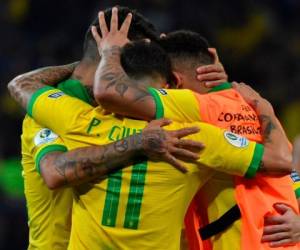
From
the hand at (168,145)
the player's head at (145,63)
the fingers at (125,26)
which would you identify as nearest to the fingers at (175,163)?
the hand at (168,145)

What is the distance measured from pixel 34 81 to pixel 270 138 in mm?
1122

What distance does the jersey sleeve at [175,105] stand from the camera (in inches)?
139

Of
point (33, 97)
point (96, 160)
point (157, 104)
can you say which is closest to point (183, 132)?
point (157, 104)

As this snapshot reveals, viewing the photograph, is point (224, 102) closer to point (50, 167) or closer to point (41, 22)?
point (50, 167)

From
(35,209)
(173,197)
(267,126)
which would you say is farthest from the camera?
(35,209)

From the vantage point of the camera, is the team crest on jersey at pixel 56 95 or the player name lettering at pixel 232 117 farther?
the team crest on jersey at pixel 56 95

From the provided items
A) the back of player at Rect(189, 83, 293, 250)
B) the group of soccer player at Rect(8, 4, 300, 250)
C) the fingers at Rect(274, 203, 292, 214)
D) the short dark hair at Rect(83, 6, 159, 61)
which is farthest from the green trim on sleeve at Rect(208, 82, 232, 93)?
the fingers at Rect(274, 203, 292, 214)

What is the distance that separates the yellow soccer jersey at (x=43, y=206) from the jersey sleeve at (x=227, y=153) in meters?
0.70

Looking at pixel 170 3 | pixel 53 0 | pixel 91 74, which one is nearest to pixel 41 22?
pixel 53 0

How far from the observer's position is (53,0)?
10.6 metres

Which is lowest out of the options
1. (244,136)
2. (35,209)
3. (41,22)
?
(41,22)

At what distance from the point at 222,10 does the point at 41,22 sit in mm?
2193

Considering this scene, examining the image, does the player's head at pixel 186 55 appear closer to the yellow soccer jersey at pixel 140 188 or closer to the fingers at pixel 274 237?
the yellow soccer jersey at pixel 140 188

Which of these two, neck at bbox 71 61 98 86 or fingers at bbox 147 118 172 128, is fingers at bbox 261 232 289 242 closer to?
fingers at bbox 147 118 172 128
